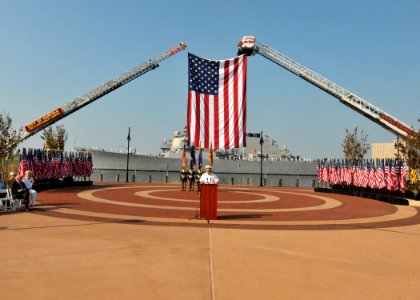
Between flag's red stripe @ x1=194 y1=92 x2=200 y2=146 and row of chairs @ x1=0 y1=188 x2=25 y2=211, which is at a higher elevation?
flag's red stripe @ x1=194 y1=92 x2=200 y2=146

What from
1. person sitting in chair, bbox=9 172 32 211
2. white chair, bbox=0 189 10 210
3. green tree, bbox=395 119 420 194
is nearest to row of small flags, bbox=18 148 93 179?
white chair, bbox=0 189 10 210

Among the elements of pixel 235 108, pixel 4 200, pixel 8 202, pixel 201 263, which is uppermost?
pixel 235 108

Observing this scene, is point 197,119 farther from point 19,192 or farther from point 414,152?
point 414,152

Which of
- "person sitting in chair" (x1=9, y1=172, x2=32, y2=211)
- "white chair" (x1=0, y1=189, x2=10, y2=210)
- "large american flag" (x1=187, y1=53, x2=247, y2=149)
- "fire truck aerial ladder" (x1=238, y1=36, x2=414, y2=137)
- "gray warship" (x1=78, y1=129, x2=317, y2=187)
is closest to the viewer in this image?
"white chair" (x1=0, y1=189, x2=10, y2=210)

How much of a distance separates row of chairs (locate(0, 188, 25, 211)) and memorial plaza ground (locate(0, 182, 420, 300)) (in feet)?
3.69

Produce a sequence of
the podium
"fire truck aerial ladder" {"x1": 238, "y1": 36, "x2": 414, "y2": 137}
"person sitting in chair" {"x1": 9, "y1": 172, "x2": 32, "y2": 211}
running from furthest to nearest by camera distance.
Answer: "fire truck aerial ladder" {"x1": 238, "y1": 36, "x2": 414, "y2": 137} → "person sitting in chair" {"x1": 9, "y1": 172, "x2": 32, "y2": 211} → the podium

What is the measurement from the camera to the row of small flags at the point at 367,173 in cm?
2214

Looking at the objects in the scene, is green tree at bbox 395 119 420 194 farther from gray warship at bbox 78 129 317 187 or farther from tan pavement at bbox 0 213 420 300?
gray warship at bbox 78 129 317 187

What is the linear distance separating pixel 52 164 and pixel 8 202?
44.3 ft

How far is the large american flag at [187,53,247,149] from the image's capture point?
846 inches

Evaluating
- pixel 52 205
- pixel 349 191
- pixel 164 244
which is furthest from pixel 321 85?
pixel 164 244

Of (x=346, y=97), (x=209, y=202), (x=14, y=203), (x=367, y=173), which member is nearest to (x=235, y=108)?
(x=367, y=173)

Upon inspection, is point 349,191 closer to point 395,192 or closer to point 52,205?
point 395,192

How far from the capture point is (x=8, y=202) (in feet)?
48.6
